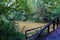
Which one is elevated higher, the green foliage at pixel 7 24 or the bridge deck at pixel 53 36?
the green foliage at pixel 7 24

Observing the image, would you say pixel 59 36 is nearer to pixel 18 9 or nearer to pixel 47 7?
pixel 18 9

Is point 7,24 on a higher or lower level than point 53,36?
higher

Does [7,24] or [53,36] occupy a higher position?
[7,24]

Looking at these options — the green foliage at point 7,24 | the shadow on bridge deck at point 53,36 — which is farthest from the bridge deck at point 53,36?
the green foliage at point 7,24

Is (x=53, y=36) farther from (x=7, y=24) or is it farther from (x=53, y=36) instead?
(x=7, y=24)

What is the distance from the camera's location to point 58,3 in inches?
590

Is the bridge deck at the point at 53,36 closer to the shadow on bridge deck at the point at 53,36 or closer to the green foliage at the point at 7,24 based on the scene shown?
the shadow on bridge deck at the point at 53,36

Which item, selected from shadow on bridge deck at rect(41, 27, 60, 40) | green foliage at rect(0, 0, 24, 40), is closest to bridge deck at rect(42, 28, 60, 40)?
shadow on bridge deck at rect(41, 27, 60, 40)

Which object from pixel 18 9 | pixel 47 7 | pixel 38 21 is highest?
pixel 18 9

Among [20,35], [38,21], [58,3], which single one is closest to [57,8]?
[58,3]

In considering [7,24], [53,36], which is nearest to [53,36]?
[53,36]

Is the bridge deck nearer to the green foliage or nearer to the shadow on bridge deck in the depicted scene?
the shadow on bridge deck

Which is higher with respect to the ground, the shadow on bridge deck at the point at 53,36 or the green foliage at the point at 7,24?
the green foliage at the point at 7,24

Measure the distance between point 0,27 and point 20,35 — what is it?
919 millimetres
